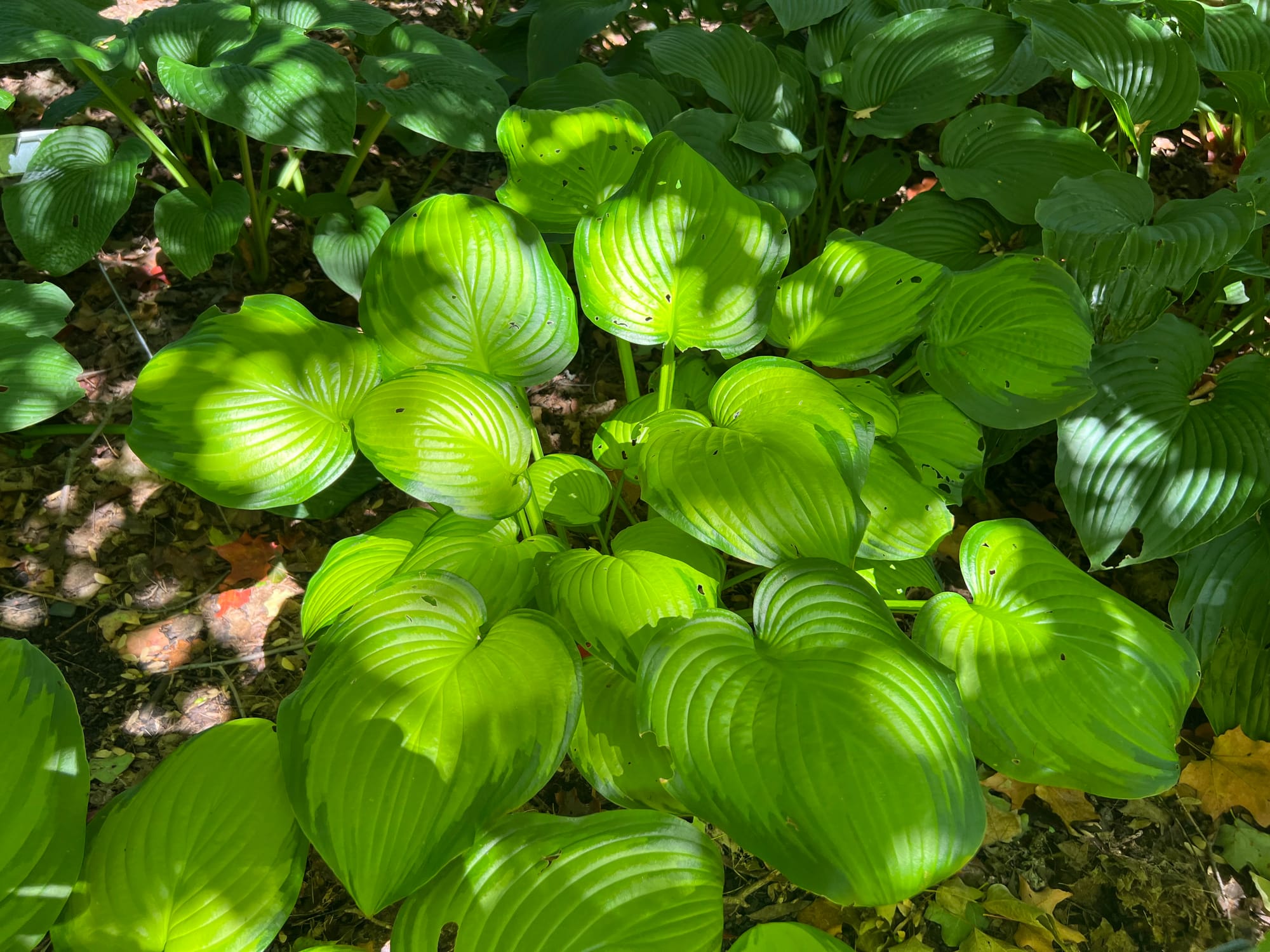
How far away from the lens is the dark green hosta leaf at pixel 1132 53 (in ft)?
5.75

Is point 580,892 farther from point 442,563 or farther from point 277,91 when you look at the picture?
point 277,91

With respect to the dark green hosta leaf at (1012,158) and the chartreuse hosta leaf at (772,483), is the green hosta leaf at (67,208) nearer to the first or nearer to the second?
the chartreuse hosta leaf at (772,483)

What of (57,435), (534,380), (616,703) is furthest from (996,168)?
(57,435)

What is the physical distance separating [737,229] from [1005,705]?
90 centimetres

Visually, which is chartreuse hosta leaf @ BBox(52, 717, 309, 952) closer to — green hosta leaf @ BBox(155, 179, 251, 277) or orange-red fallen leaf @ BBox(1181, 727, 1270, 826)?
green hosta leaf @ BBox(155, 179, 251, 277)

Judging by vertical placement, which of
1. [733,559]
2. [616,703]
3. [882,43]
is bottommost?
[733,559]

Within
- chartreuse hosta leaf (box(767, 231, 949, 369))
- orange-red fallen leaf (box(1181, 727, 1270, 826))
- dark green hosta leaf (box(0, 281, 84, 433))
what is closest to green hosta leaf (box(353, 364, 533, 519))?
chartreuse hosta leaf (box(767, 231, 949, 369))

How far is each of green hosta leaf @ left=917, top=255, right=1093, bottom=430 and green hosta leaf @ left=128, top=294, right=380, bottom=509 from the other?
42.2 inches

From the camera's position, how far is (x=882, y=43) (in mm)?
2004

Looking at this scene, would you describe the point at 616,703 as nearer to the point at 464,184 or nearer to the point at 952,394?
the point at 952,394

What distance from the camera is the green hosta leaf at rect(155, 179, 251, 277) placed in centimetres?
195

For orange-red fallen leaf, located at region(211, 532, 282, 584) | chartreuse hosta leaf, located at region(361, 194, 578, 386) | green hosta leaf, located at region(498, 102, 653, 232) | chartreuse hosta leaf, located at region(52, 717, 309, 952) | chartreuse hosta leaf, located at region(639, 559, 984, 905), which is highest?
green hosta leaf, located at region(498, 102, 653, 232)

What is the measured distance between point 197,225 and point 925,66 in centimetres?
186

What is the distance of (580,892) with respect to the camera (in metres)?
0.94
